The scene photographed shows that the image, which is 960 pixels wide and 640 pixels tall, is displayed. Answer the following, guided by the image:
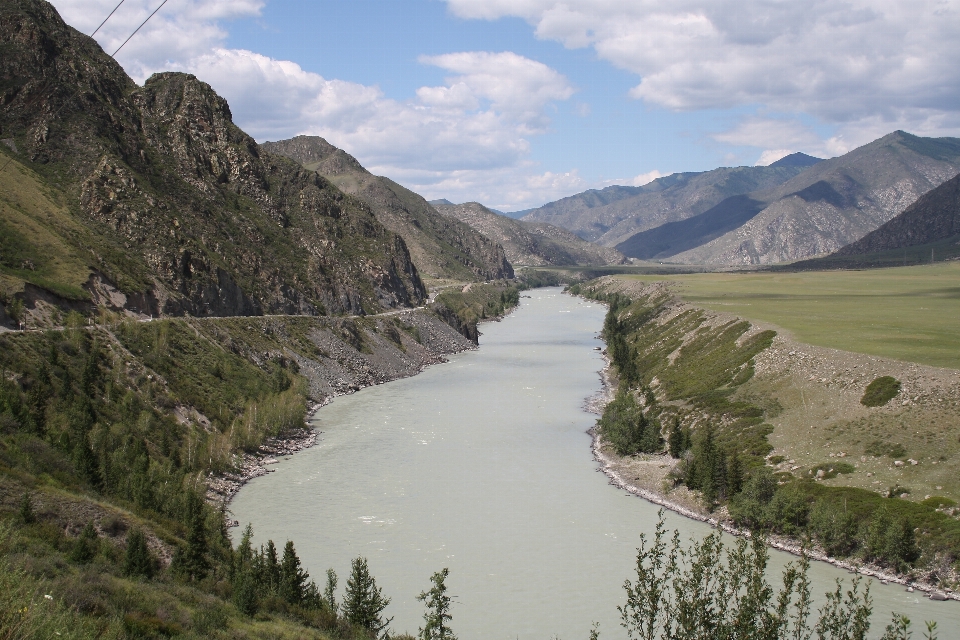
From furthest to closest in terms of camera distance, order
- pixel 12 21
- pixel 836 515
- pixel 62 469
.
Answer: pixel 12 21, pixel 836 515, pixel 62 469

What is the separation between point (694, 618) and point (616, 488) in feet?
85.4

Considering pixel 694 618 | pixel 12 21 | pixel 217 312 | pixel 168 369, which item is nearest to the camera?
pixel 694 618

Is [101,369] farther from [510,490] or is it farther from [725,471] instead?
[725,471]

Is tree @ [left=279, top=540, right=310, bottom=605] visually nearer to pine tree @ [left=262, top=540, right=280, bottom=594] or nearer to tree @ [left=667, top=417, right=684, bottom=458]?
pine tree @ [left=262, top=540, right=280, bottom=594]

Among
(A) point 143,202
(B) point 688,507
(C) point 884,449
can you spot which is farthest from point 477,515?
(A) point 143,202

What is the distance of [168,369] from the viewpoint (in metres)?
52.9

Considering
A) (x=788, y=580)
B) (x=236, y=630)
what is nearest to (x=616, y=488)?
(x=788, y=580)

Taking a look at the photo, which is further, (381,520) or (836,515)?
(381,520)

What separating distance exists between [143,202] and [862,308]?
80.6m

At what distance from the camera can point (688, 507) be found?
Result: 136ft

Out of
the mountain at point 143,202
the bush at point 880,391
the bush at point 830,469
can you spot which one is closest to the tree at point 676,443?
the bush at point 830,469

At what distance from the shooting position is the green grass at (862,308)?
59.5 meters

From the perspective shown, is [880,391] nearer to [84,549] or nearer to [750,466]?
[750,466]

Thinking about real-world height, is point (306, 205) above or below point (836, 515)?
above
